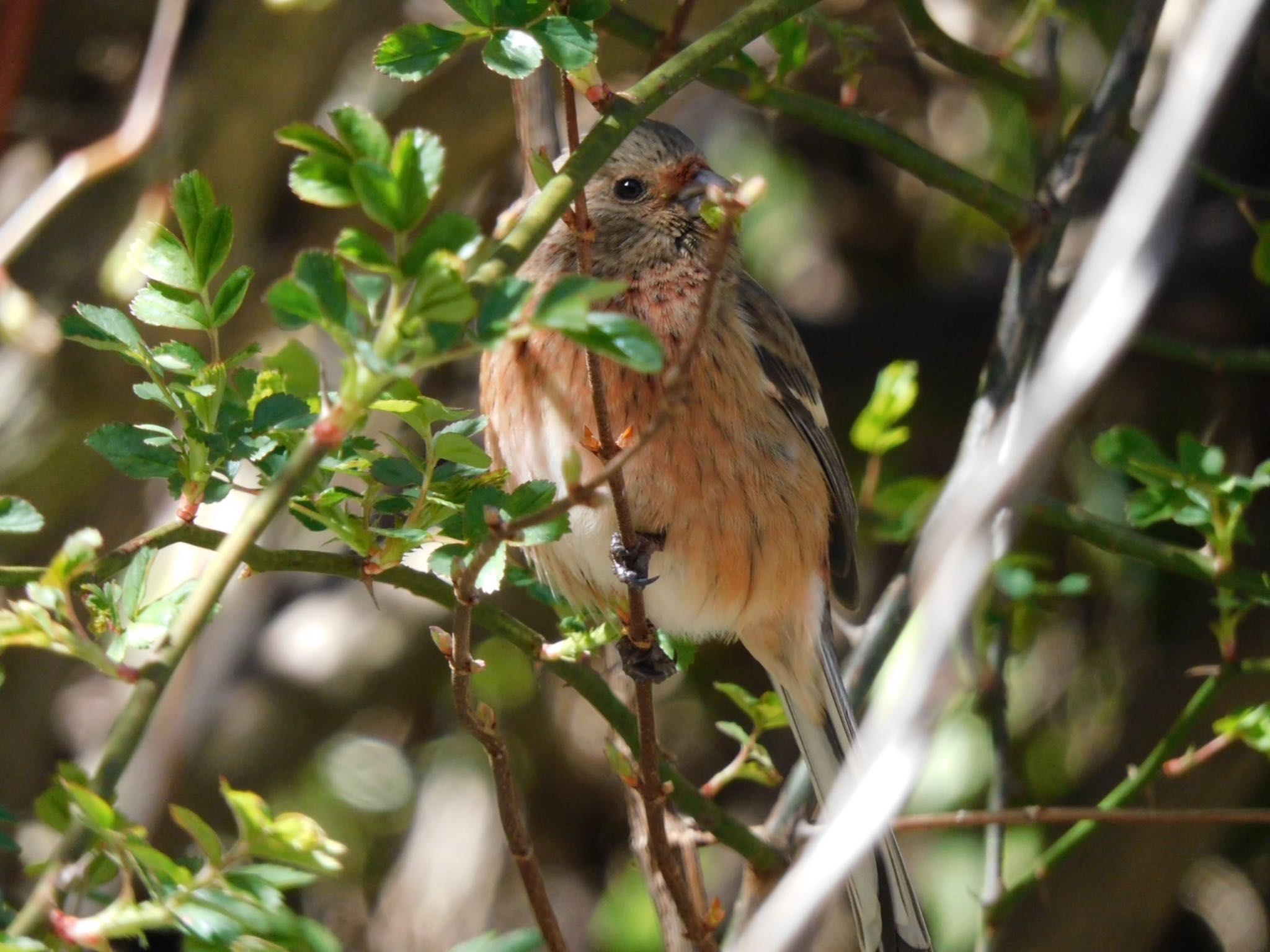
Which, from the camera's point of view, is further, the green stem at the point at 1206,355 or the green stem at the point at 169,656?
the green stem at the point at 1206,355

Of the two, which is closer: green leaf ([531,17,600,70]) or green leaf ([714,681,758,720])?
green leaf ([531,17,600,70])

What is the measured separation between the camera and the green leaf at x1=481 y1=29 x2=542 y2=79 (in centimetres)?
142

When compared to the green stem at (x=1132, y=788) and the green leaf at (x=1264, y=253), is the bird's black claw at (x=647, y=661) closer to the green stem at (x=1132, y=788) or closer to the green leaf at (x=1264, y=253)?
the green stem at (x=1132, y=788)

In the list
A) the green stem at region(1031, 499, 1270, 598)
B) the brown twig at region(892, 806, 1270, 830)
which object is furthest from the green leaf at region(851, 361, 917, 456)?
the brown twig at region(892, 806, 1270, 830)

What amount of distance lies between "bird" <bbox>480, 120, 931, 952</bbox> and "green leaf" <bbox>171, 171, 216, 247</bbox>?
3.19ft

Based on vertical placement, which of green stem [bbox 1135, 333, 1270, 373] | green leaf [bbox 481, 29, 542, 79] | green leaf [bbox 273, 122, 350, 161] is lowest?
green stem [bbox 1135, 333, 1270, 373]

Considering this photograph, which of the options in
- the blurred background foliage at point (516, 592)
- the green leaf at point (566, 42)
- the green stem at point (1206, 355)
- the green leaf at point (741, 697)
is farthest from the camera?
the blurred background foliage at point (516, 592)

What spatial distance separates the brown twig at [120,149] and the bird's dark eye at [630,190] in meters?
0.94

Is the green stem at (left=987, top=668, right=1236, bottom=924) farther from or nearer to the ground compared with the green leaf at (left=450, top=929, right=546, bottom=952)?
nearer to the ground

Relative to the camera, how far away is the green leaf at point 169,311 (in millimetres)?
1570

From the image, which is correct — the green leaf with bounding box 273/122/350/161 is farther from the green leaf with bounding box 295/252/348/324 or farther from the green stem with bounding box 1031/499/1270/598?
the green stem with bounding box 1031/499/1270/598

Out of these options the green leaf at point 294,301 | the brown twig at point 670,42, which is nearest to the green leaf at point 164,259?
the green leaf at point 294,301

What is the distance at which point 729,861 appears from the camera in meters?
3.90

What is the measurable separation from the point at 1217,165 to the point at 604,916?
2.58 m
